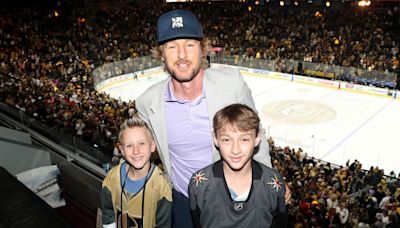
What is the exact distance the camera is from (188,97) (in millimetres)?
2428

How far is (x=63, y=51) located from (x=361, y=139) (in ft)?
65.1

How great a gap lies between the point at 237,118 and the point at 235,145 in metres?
0.16

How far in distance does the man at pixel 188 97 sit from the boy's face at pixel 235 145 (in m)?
0.20

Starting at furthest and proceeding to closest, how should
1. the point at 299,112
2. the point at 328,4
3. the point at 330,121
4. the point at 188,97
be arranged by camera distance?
1. the point at 328,4
2. the point at 299,112
3. the point at 330,121
4. the point at 188,97

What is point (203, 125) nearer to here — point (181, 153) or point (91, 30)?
point (181, 153)

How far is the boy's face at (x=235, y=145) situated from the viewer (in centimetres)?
214

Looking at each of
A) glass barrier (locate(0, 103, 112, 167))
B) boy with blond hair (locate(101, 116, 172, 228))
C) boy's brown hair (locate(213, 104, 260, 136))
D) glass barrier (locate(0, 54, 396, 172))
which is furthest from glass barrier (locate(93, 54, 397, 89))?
boy's brown hair (locate(213, 104, 260, 136))

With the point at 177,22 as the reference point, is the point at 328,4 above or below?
above

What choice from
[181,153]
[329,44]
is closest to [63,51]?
[329,44]

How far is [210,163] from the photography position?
2.42 metres

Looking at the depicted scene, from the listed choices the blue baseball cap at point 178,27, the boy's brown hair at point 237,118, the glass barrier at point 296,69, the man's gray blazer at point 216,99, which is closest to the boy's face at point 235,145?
the boy's brown hair at point 237,118

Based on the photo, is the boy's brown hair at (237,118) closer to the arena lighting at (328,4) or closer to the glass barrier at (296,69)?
the glass barrier at (296,69)

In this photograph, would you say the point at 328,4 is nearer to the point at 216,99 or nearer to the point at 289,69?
the point at 289,69

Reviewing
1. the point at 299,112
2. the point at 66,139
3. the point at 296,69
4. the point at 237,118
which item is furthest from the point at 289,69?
the point at 237,118
